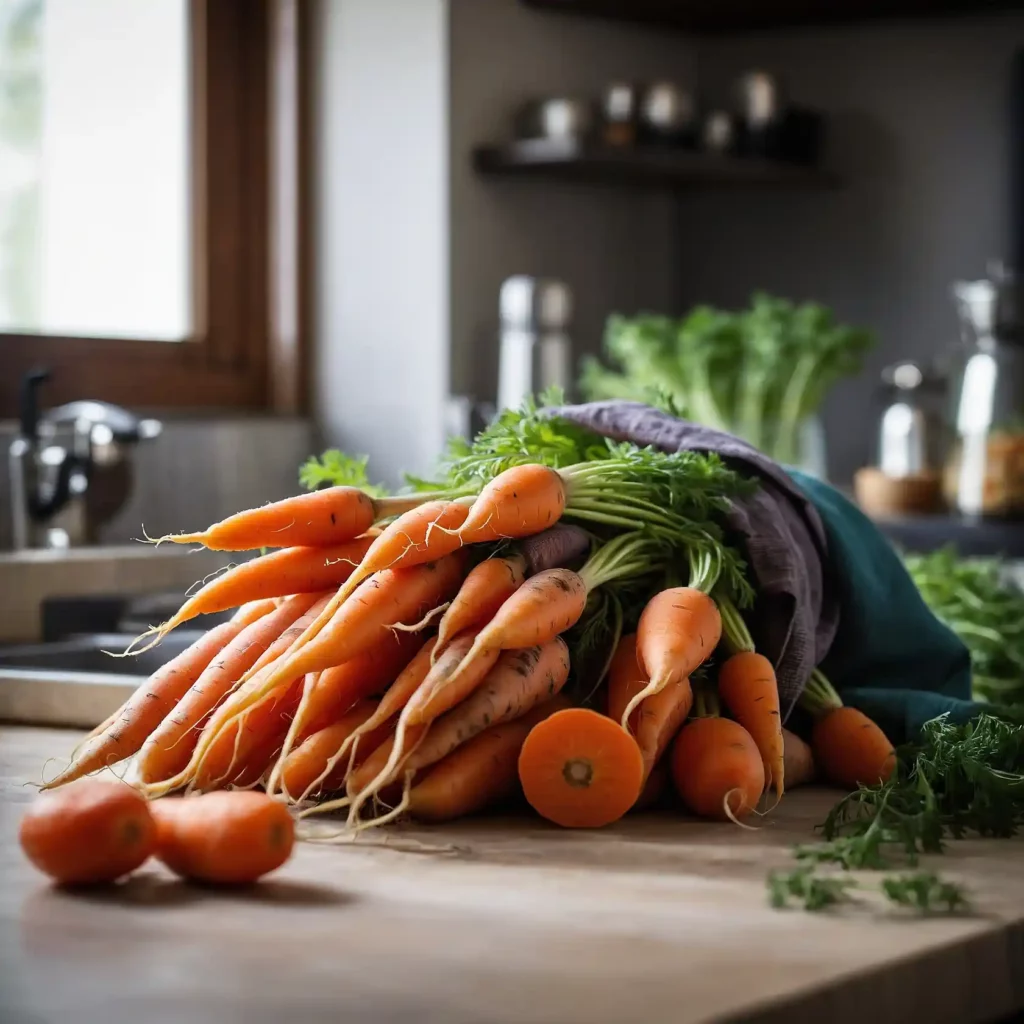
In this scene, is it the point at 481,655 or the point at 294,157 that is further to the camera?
the point at 294,157

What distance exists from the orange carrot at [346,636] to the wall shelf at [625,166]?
2184mm

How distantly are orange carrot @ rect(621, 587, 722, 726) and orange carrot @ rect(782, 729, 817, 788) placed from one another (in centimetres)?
10

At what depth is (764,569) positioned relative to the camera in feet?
3.78

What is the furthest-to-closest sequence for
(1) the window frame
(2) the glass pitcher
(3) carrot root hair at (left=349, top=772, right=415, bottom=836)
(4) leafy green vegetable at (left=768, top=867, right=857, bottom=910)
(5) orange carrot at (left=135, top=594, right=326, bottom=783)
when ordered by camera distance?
1. (1) the window frame
2. (2) the glass pitcher
3. (5) orange carrot at (left=135, top=594, right=326, bottom=783)
4. (3) carrot root hair at (left=349, top=772, right=415, bottom=836)
5. (4) leafy green vegetable at (left=768, top=867, right=857, bottom=910)

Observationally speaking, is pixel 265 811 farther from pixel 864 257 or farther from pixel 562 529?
pixel 864 257

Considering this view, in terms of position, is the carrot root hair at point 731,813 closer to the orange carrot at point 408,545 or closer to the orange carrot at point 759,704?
the orange carrot at point 759,704

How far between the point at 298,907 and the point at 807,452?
2.56 metres

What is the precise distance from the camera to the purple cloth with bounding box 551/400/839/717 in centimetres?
115

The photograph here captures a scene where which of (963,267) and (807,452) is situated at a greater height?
(963,267)

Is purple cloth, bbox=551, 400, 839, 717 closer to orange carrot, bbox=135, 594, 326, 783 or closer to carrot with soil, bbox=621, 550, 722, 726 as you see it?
carrot with soil, bbox=621, 550, 722, 726

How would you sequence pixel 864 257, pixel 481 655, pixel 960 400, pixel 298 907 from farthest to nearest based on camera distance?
pixel 864 257 < pixel 960 400 < pixel 481 655 < pixel 298 907

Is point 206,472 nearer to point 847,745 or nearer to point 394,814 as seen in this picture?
point 847,745

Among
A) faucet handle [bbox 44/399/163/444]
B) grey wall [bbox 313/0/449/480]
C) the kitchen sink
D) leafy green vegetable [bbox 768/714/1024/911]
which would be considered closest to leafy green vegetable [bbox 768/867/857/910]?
leafy green vegetable [bbox 768/714/1024/911]

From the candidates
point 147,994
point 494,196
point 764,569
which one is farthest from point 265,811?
point 494,196
